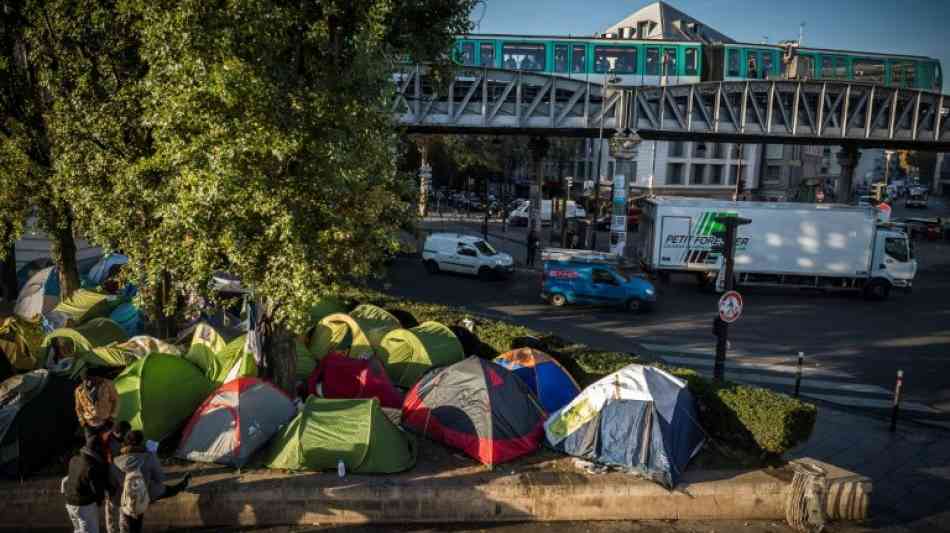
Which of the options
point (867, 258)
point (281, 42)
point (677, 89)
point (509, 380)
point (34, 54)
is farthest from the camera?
point (677, 89)

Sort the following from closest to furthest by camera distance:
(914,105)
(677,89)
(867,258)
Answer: (867,258) → (677,89) → (914,105)

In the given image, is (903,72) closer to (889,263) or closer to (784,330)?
(889,263)

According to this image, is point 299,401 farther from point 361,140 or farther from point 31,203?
point 31,203

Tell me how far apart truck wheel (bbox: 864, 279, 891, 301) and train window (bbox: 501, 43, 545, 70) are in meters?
19.7

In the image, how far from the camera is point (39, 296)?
1723cm

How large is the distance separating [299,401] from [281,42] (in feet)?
17.9

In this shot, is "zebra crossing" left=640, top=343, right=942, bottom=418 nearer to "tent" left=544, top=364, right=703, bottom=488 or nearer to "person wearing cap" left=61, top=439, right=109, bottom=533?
"tent" left=544, top=364, right=703, bottom=488

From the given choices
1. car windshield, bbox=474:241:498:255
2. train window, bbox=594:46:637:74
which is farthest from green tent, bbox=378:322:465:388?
train window, bbox=594:46:637:74

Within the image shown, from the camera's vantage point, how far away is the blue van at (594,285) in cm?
2227

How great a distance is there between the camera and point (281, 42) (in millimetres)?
9469

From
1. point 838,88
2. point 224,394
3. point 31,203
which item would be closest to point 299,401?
point 224,394

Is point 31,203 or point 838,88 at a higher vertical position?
point 838,88

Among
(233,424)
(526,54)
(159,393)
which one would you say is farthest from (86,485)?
(526,54)

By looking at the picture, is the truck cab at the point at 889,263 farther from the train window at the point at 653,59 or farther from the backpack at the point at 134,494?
the backpack at the point at 134,494
